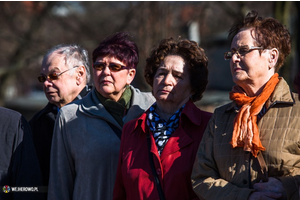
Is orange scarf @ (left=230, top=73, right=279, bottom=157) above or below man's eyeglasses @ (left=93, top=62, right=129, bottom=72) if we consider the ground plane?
below

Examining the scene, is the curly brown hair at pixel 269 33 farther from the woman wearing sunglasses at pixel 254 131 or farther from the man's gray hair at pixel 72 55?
the man's gray hair at pixel 72 55

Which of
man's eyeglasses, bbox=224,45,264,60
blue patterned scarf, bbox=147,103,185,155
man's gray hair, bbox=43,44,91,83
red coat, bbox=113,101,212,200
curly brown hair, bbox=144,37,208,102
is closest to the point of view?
man's eyeglasses, bbox=224,45,264,60

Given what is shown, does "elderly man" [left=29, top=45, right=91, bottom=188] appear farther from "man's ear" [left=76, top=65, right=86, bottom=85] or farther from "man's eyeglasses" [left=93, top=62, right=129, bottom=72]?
→ "man's eyeglasses" [left=93, top=62, right=129, bottom=72]

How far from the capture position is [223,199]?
9.70 feet

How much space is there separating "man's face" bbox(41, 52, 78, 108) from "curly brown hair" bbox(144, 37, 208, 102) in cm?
99

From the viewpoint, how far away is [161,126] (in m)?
3.58

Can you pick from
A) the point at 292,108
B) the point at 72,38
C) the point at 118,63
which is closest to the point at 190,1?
the point at 72,38

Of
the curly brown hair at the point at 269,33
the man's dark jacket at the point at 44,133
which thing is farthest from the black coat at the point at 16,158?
the curly brown hair at the point at 269,33

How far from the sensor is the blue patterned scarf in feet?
11.5

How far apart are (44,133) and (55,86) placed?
45cm

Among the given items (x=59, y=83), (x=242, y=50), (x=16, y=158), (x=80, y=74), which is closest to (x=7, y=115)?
(x=16, y=158)

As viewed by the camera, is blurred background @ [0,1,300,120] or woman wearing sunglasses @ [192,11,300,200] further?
blurred background @ [0,1,300,120]

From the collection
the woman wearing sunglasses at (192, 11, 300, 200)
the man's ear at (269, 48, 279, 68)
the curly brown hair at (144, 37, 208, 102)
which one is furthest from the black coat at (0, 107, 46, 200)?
the man's ear at (269, 48, 279, 68)

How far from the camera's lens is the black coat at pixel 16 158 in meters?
3.73
